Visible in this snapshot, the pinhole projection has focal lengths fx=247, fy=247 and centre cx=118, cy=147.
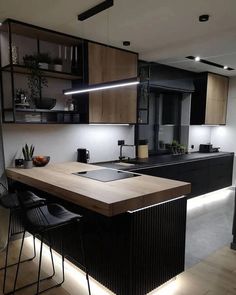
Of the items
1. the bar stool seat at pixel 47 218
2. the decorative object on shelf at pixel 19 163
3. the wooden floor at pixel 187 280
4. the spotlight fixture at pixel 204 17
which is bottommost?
the wooden floor at pixel 187 280

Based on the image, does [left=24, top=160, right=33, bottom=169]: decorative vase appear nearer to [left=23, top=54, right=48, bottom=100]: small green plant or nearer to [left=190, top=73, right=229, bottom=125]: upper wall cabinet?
[left=23, top=54, right=48, bottom=100]: small green plant

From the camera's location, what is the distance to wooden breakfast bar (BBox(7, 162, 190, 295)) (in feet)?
6.14

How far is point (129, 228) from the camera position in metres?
1.85

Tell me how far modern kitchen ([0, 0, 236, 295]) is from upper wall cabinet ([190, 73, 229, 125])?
298 millimetres

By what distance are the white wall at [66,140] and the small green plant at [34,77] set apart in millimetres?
468

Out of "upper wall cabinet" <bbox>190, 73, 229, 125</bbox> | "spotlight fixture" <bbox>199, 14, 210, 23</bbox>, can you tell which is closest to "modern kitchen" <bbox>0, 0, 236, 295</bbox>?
"spotlight fixture" <bbox>199, 14, 210, 23</bbox>

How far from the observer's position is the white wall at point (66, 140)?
10.3 ft

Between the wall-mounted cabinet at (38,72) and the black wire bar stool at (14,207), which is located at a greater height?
the wall-mounted cabinet at (38,72)

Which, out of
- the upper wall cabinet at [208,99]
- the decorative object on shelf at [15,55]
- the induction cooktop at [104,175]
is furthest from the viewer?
the upper wall cabinet at [208,99]

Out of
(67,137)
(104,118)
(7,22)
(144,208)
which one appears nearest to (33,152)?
(67,137)

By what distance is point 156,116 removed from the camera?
17.0ft

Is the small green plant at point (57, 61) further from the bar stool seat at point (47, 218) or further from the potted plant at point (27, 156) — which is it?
the bar stool seat at point (47, 218)

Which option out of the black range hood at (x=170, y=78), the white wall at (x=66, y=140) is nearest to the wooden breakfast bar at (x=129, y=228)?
the white wall at (x=66, y=140)

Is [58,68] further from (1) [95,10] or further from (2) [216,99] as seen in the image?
(2) [216,99]
